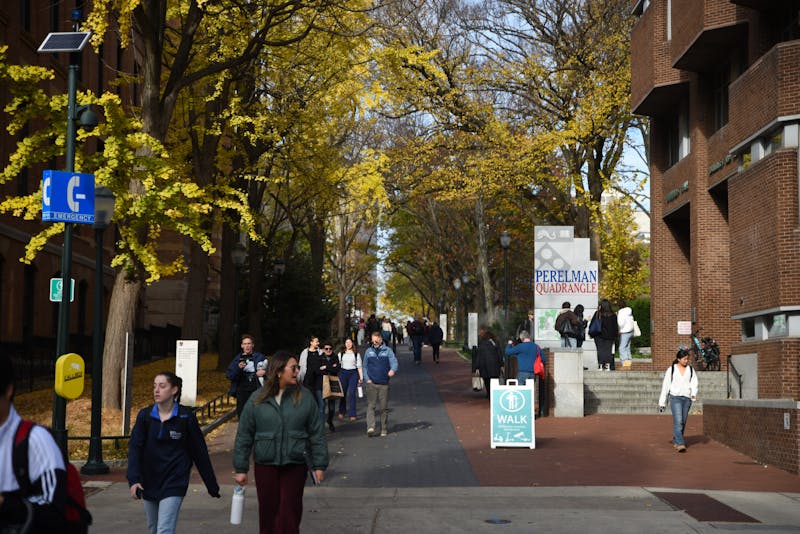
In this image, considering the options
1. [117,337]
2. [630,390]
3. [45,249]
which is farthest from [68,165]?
[45,249]

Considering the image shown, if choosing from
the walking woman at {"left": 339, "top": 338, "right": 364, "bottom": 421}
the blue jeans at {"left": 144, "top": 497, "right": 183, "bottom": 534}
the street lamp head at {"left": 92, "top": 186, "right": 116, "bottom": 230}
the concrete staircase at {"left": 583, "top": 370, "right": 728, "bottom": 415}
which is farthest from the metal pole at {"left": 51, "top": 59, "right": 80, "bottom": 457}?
the concrete staircase at {"left": 583, "top": 370, "right": 728, "bottom": 415}

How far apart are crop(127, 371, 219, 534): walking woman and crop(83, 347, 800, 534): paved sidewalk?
3.20 m

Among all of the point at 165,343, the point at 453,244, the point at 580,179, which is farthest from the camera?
the point at 453,244

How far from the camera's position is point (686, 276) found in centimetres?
3181

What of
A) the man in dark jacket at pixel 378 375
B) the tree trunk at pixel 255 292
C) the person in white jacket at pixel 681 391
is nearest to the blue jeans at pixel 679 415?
the person in white jacket at pixel 681 391

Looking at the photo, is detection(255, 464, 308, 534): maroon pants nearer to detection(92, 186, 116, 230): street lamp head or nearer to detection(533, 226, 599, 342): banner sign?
detection(92, 186, 116, 230): street lamp head

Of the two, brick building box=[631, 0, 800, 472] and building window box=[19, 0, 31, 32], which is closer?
brick building box=[631, 0, 800, 472]

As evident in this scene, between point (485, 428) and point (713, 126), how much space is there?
1084 centimetres

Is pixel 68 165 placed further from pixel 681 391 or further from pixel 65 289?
pixel 681 391

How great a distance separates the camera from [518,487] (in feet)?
47.4

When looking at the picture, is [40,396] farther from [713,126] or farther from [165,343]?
[165,343]

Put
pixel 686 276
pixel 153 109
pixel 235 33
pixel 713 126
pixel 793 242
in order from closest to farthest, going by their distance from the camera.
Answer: pixel 793 242, pixel 153 109, pixel 235 33, pixel 713 126, pixel 686 276

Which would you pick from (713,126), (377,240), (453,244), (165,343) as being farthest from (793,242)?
(377,240)

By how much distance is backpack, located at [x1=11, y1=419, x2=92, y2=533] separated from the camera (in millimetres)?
4305
